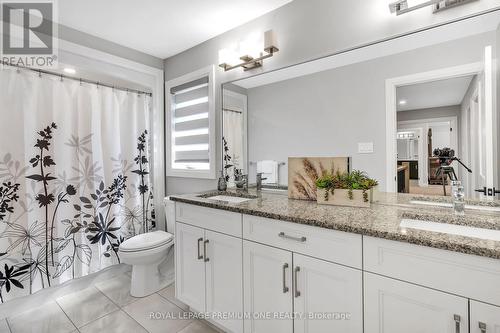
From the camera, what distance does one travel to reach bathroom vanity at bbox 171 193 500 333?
86 cm

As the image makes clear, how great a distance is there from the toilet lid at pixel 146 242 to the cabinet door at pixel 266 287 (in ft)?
3.50

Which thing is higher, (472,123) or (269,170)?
(472,123)

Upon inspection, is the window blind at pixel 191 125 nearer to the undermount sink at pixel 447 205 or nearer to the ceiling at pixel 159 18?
the ceiling at pixel 159 18

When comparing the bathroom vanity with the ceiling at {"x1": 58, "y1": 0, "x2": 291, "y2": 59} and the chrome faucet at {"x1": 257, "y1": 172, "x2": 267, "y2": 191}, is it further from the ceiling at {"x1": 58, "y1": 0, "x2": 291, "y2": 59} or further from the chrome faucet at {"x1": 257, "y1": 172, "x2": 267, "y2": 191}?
the ceiling at {"x1": 58, "y1": 0, "x2": 291, "y2": 59}

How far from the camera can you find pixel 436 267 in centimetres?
90

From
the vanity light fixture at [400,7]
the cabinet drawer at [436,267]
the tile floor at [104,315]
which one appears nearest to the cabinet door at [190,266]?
A: the tile floor at [104,315]

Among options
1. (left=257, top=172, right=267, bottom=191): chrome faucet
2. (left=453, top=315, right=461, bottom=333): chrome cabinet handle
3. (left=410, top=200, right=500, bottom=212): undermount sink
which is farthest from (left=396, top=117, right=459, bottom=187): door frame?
(left=257, top=172, right=267, bottom=191): chrome faucet

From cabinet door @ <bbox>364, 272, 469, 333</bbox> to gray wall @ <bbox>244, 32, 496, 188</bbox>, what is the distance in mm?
688

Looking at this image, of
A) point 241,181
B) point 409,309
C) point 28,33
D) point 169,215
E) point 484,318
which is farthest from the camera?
point 169,215

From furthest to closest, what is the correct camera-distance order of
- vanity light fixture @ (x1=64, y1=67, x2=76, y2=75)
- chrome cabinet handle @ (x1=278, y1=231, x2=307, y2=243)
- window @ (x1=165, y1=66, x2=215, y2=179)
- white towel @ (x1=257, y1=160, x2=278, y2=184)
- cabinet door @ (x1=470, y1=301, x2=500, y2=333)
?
window @ (x1=165, y1=66, x2=215, y2=179), vanity light fixture @ (x1=64, y1=67, x2=76, y2=75), white towel @ (x1=257, y1=160, x2=278, y2=184), chrome cabinet handle @ (x1=278, y1=231, x2=307, y2=243), cabinet door @ (x1=470, y1=301, x2=500, y2=333)

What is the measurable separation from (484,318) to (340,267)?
18.9 inches

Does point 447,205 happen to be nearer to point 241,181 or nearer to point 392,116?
point 392,116

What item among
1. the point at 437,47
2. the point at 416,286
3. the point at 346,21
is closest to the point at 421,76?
the point at 437,47

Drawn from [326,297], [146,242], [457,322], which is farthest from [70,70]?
[457,322]
